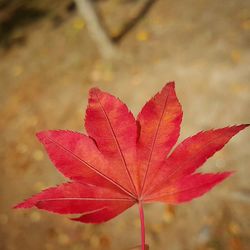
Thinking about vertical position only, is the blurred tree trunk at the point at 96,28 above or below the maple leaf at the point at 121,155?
above

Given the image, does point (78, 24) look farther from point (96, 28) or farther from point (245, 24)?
point (245, 24)

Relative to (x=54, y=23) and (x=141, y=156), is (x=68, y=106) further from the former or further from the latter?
(x=141, y=156)

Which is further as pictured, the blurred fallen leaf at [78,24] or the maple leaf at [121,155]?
the blurred fallen leaf at [78,24]

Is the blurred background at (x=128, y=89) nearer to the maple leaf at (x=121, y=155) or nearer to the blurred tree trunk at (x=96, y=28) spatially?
the blurred tree trunk at (x=96, y=28)

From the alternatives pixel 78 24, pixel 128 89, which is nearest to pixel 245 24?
pixel 128 89

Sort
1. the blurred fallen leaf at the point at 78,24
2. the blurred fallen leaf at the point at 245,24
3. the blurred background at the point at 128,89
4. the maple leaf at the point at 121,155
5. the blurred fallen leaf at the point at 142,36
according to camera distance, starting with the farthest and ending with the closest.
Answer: the blurred fallen leaf at the point at 78,24
the blurred fallen leaf at the point at 142,36
the blurred fallen leaf at the point at 245,24
the blurred background at the point at 128,89
the maple leaf at the point at 121,155

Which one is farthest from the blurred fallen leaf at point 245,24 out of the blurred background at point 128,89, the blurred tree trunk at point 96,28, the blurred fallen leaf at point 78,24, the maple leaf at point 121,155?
the maple leaf at point 121,155

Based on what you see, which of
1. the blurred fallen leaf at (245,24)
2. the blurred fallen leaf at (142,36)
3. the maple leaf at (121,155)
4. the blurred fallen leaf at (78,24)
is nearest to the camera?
the maple leaf at (121,155)
